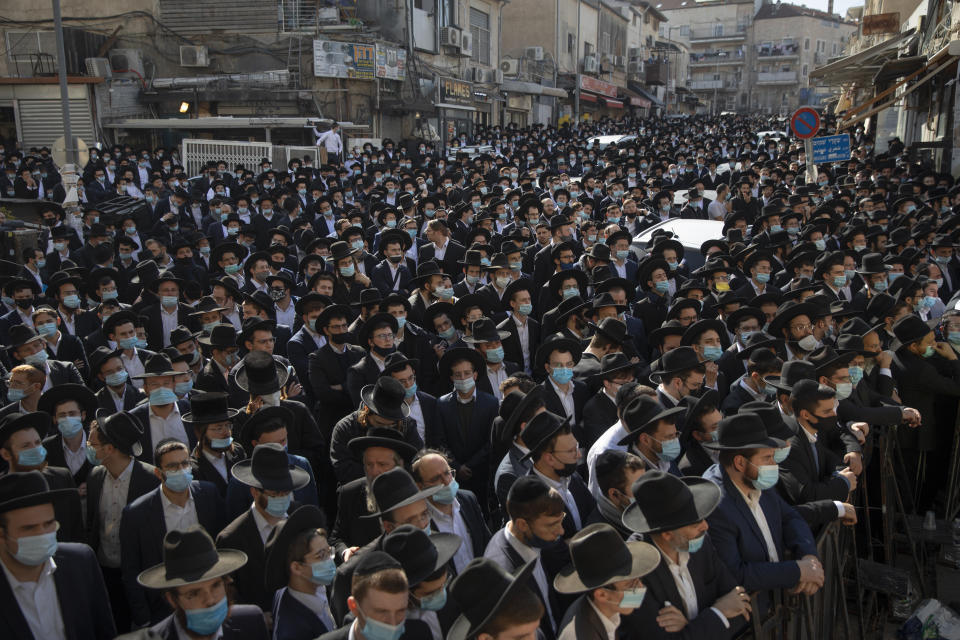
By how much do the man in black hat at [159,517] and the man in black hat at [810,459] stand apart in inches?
130

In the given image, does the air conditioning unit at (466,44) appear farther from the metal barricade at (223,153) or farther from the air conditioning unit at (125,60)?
the metal barricade at (223,153)

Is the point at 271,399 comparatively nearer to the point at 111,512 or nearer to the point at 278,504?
the point at 111,512

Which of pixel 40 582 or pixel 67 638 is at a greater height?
pixel 40 582

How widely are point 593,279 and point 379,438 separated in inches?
216

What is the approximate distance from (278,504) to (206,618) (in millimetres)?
918

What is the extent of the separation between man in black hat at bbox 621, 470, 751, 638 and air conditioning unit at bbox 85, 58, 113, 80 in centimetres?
3017

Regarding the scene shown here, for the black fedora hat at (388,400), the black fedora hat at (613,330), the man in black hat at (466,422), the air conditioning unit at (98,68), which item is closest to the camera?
the black fedora hat at (388,400)

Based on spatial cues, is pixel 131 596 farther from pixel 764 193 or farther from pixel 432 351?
pixel 764 193

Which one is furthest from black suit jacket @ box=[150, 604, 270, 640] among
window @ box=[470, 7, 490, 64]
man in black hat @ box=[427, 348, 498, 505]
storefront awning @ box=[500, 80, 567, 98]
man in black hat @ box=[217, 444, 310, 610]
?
storefront awning @ box=[500, 80, 567, 98]

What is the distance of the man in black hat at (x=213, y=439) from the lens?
5.07 m

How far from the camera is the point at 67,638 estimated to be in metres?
3.84

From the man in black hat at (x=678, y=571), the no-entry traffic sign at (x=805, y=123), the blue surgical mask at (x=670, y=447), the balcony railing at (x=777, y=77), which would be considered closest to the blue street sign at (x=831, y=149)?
the no-entry traffic sign at (x=805, y=123)

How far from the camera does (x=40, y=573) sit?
3.84 metres

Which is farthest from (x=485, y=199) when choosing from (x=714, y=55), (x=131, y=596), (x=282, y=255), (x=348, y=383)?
(x=714, y=55)
